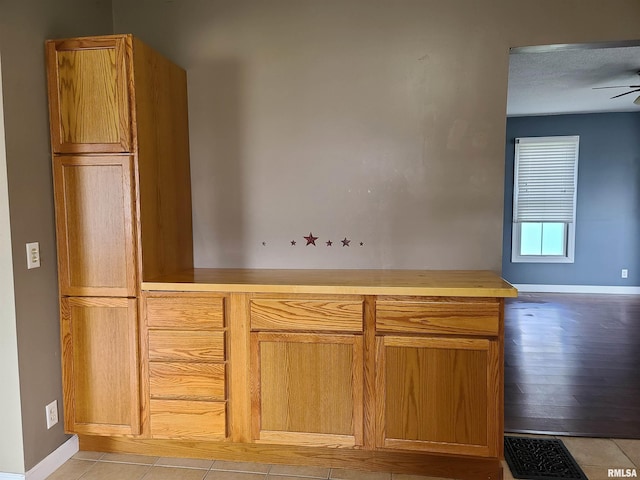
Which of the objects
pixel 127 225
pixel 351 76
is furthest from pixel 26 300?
pixel 351 76

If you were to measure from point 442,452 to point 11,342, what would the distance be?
1.93m

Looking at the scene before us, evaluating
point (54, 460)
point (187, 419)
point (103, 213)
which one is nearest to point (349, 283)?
point (187, 419)

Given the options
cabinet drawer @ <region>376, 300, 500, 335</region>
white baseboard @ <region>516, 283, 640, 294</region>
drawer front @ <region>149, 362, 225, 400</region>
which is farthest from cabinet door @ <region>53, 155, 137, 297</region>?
white baseboard @ <region>516, 283, 640, 294</region>

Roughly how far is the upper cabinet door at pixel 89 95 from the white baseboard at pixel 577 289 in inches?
230

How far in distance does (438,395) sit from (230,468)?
3.47 feet

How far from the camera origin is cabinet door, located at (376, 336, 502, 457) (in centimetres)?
193

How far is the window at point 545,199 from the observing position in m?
6.11

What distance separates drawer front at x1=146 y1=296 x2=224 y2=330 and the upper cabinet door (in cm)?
74

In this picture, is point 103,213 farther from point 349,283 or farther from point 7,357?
point 349,283

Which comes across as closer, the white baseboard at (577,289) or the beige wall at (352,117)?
the beige wall at (352,117)

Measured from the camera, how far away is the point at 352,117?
2.50 metres

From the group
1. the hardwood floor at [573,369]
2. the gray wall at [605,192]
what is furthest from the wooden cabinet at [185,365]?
the gray wall at [605,192]

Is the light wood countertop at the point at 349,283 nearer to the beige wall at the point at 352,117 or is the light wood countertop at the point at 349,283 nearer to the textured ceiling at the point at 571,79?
the beige wall at the point at 352,117

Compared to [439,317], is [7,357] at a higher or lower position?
lower
